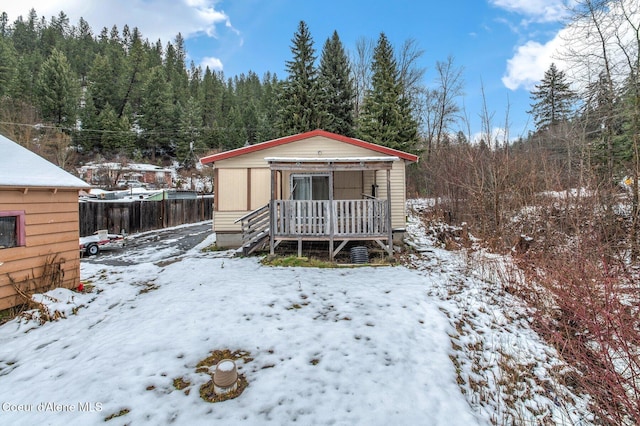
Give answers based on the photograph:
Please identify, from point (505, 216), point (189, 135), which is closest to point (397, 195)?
point (505, 216)

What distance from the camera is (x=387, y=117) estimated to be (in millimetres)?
19375

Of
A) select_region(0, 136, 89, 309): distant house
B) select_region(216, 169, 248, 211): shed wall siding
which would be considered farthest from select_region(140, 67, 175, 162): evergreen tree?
select_region(0, 136, 89, 309): distant house

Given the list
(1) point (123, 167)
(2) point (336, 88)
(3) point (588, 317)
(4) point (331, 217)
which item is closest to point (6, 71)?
(1) point (123, 167)

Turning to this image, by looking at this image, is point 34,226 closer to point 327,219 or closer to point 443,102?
point 327,219

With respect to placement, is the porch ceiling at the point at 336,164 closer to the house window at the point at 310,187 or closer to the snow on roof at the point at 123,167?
the house window at the point at 310,187

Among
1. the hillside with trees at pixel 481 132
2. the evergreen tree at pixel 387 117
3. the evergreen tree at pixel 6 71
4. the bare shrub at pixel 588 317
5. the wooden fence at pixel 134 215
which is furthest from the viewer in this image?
the evergreen tree at pixel 6 71

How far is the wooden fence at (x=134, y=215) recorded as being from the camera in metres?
13.3

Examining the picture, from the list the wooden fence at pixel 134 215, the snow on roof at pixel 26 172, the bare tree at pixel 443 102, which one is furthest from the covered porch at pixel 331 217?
the bare tree at pixel 443 102

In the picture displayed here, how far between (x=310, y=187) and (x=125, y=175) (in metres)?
28.2

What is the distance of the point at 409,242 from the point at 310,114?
14379 millimetres

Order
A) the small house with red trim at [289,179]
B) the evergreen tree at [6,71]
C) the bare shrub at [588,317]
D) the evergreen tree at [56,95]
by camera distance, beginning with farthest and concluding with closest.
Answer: the evergreen tree at [56,95] → the evergreen tree at [6,71] → the small house with red trim at [289,179] → the bare shrub at [588,317]

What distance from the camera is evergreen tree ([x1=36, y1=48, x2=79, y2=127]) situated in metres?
30.6

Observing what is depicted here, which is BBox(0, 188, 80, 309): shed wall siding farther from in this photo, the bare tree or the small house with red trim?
the bare tree

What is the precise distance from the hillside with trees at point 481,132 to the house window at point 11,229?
27.6ft
